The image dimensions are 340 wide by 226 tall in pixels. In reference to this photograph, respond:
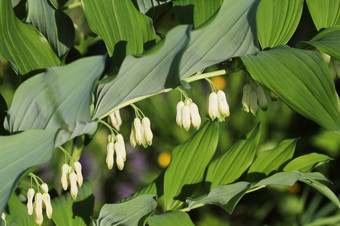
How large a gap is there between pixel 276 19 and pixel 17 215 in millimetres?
625

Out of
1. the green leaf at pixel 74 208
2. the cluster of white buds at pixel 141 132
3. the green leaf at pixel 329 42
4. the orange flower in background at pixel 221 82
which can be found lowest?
the orange flower in background at pixel 221 82

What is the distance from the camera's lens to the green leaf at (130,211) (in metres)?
0.85

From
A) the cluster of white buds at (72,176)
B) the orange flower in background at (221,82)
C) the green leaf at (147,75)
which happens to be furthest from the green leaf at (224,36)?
the orange flower in background at (221,82)

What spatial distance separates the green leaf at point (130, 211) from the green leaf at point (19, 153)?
9.1 inches

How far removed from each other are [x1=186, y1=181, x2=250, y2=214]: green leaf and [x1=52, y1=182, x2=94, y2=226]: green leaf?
10.7 inches

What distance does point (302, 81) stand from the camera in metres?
0.71

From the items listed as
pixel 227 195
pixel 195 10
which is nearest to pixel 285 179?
pixel 227 195

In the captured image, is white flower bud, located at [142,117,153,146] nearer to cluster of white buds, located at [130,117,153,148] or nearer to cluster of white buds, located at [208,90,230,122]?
cluster of white buds, located at [130,117,153,148]

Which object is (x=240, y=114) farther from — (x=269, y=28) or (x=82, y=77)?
(x=82, y=77)

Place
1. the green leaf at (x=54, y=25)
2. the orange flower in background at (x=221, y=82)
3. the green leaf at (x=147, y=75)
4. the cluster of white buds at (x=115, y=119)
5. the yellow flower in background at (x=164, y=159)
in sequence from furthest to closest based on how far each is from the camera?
1. the orange flower in background at (x=221, y=82)
2. the yellow flower in background at (x=164, y=159)
3. the cluster of white buds at (x=115, y=119)
4. the green leaf at (x=54, y=25)
5. the green leaf at (x=147, y=75)

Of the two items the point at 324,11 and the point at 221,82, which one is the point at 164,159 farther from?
the point at 324,11

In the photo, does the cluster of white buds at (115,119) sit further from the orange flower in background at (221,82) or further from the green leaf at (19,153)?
the orange flower in background at (221,82)

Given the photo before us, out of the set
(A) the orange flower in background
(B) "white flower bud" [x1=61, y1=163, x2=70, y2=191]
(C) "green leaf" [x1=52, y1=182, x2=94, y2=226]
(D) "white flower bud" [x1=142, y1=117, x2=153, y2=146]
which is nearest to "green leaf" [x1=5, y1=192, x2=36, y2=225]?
(C) "green leaf" [x1=52, y1=182, x2=94, y2=226]

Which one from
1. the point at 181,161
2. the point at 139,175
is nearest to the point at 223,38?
the point at 181,161
